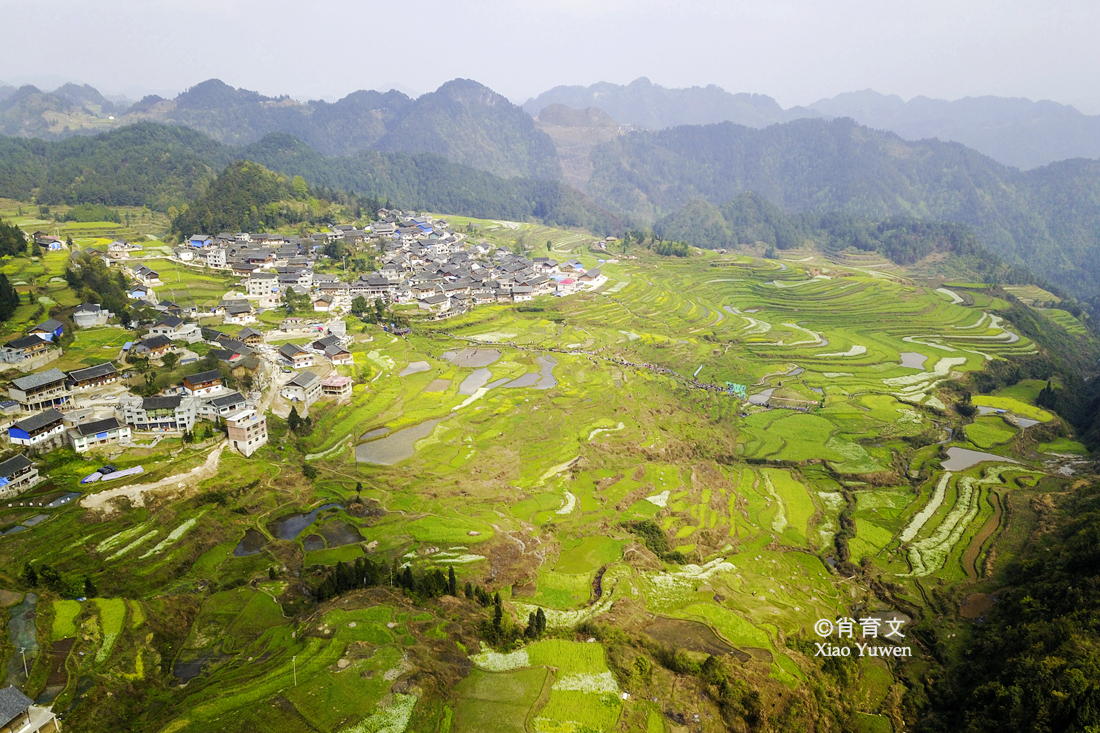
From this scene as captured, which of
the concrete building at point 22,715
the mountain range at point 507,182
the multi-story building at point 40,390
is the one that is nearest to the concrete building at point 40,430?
the multi-story building at point 40,390

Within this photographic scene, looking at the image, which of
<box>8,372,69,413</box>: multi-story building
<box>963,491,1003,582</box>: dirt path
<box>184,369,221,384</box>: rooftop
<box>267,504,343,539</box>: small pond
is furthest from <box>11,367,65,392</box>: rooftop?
<box>963,491,1003,582</box>: dirt path

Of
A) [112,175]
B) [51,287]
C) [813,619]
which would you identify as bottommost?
[813,619]

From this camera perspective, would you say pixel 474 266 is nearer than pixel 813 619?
No

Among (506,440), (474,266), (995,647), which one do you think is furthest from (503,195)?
(995,647)

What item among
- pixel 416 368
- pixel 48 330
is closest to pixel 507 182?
pixel 416 368

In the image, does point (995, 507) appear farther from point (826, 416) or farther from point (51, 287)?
point (51, 287)

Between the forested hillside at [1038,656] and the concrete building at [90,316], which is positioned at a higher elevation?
the concrete building at [90,316]

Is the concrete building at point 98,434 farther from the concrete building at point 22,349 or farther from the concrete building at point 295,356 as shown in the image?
the concrete building at point 295,356
